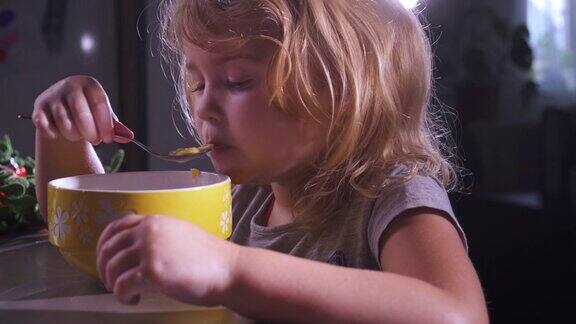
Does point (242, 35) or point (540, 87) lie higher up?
point (242, 35)

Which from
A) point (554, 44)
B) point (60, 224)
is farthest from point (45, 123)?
point (554, 44)

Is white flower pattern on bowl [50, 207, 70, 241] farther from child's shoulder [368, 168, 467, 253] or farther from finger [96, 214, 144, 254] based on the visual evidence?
child's shoulder [368, 168, 467, 253]

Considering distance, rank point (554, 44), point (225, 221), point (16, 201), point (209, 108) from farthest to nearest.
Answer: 1. point (554, 44)
2. point (16, 201)
3. point (209, 108)
4. point (225, 221)

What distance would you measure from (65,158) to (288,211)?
0.30 meters

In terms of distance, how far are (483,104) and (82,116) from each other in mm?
1510

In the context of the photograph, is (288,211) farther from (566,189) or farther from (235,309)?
(566,189)

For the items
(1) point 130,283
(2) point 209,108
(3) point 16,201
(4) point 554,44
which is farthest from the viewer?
(4) point 554,44

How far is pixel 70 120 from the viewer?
83 cm

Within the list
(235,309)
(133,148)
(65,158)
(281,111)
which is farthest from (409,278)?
(133,148)

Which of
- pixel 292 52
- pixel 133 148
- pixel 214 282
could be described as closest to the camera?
pixel 214 282

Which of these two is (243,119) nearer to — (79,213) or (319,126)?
(319,126)

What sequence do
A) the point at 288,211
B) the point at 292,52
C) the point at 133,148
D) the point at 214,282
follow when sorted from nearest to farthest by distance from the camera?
the point at 214,282 < the point at 292,52 < the point at 288,211 < the point at 133,148

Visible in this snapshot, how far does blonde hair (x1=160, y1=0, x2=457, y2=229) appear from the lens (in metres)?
0.80

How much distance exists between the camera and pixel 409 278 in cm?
58
